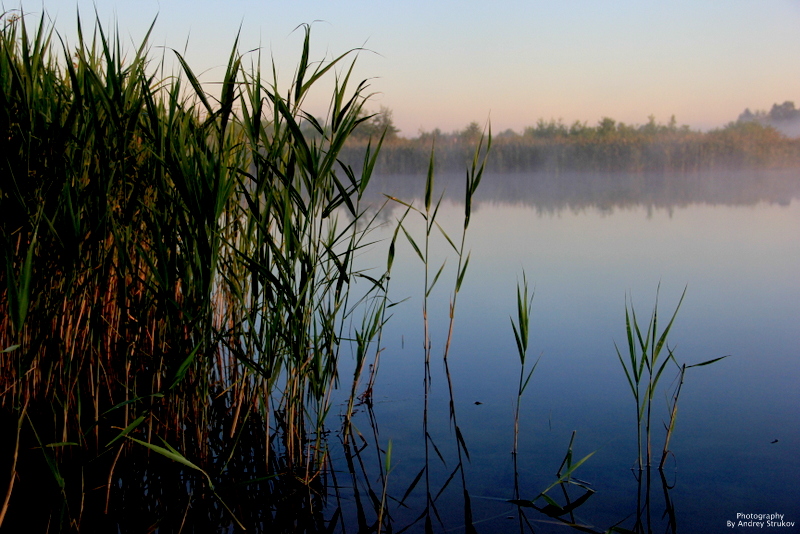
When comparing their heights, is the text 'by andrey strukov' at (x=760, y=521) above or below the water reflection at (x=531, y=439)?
below

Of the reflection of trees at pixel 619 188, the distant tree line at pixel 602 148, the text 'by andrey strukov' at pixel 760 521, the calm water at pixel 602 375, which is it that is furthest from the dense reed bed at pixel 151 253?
the distant tree line at pixel 602 148

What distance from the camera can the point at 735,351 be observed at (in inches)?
116

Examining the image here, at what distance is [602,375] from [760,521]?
1067 mm

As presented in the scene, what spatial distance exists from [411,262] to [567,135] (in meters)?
8.62

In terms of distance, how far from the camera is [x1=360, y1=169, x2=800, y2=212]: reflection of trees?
8859 millimetres

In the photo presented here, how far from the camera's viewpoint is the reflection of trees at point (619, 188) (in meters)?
8.86

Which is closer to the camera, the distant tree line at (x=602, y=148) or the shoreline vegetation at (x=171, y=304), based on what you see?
the shoreline vegetation at (x=171, y=304)

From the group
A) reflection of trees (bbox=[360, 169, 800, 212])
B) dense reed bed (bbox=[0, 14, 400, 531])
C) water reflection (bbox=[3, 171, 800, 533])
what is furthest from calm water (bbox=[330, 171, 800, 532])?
reflection of trees (bbox=[360, 169, 800, 212])

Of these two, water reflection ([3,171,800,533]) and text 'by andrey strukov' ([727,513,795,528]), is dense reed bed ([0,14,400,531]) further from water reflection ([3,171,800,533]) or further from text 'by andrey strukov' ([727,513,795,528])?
text 'by andrey strukov' ([727,513,795,528])

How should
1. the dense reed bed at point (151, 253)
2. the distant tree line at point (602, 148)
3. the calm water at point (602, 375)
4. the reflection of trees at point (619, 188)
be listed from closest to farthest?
the dense reed bed at point (151, 253) < the calm water at point (602, 375) < the reflection of trees at point (619, 188) < the distant tree line at point (602, 148)

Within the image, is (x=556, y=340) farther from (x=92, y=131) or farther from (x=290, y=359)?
(x=92, y=131)

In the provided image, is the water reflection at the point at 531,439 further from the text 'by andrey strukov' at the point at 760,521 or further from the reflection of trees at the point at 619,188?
the reflection of trees at the point at 619,188

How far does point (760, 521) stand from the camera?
163 cm

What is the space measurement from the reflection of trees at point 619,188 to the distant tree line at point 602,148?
286 mm
